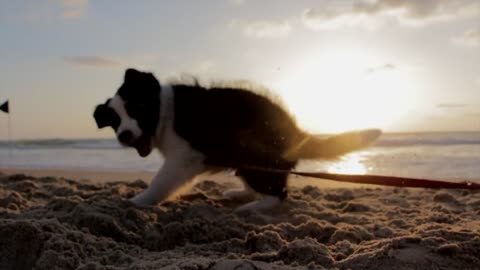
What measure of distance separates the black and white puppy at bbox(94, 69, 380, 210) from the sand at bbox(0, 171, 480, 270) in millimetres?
261

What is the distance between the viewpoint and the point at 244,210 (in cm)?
396

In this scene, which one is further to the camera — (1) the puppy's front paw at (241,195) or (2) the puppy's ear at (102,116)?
(1) the puppy's front paw at (241,195)

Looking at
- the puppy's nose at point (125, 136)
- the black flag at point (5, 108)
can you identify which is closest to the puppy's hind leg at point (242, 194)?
the puppy's nose at point (125, 136)

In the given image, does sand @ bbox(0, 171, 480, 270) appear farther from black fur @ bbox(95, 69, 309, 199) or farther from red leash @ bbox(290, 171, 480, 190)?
black fur @ bbox(95, 69, 309, 199)

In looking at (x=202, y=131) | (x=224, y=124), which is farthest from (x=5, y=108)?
(x=224, y=124)

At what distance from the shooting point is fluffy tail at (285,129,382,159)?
14.3ft

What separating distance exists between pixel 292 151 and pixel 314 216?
2.42ft

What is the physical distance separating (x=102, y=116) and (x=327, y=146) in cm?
188

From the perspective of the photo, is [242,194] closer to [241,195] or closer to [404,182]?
[241,195]

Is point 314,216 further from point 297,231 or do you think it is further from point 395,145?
point 395,145

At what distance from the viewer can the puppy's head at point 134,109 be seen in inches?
163

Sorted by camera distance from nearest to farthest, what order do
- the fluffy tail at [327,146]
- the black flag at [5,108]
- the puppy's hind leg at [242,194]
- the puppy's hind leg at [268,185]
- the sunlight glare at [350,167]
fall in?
1. the puppy's hind leg at [268,185]
2. the fluffy tail at [327,146]
3. the puppy's hind leg at [242,194]
4. the black flag at [5,108]
5. the sunlight glare at [350,167]

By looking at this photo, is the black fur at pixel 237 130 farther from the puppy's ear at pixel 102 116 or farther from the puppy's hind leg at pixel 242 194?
the puppy's ear at pixel 102 116

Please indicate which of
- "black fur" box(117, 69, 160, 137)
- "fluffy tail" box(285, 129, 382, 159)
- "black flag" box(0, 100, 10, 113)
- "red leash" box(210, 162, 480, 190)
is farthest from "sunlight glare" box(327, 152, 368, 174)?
"red leash" box(210, 162, 480, 190)
